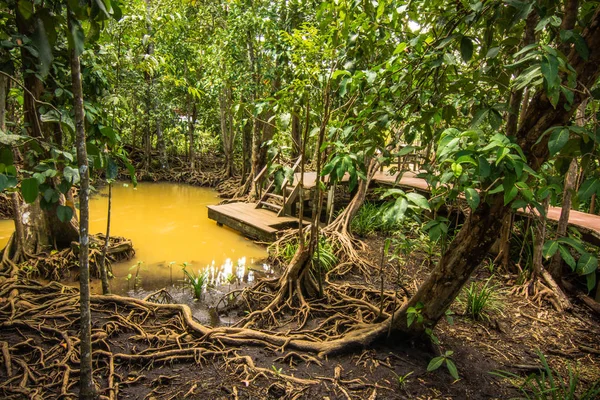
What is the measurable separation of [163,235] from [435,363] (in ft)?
17.5

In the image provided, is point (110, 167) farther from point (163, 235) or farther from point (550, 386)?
point (163, 235)

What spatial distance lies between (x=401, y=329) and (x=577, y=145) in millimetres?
1993

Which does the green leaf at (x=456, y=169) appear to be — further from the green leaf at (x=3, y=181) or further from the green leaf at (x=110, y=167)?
the green leaf at (x=3, y=181)

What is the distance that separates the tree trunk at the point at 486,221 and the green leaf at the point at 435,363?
9.8 inches

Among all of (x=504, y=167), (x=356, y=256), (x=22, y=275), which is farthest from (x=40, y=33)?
(x=356, y=256)

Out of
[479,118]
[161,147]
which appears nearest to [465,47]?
[479,118]

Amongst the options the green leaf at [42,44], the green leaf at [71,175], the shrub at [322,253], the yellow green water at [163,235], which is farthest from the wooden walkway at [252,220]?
the green leaf at [42,44]

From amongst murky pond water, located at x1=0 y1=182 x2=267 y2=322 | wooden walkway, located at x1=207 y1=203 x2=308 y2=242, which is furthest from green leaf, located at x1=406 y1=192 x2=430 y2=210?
wooden walkway, located at x1=207 y1=203 x2=308 y2=242

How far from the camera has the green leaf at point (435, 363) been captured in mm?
2691

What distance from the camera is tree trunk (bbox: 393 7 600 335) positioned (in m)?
2.03

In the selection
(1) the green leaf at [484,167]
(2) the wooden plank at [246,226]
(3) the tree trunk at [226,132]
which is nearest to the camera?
(1) the green leaf at [484,167]

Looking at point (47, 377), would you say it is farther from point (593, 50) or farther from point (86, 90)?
point (593, 50)

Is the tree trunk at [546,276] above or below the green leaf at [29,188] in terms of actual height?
below

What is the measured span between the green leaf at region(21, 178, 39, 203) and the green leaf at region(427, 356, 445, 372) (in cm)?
275
